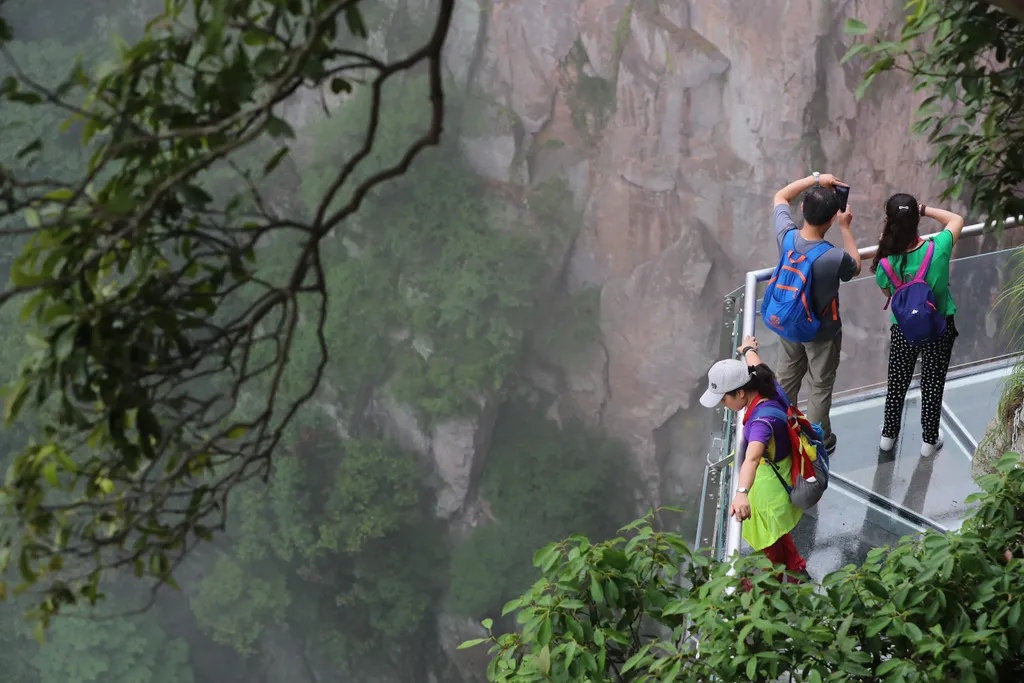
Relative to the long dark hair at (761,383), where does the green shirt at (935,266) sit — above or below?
above

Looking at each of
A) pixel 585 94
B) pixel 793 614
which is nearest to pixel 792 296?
pixel 793 614

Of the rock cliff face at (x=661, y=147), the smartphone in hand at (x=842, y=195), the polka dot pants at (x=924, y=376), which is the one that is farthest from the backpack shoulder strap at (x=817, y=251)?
the rock cliff face at (x=661, y=147)

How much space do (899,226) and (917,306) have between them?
28cm

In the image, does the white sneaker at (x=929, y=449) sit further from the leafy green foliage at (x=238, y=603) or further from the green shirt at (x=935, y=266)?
the leafy green foliage at (x=238, y=603)

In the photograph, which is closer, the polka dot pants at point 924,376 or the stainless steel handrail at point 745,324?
the stainless steel handrail at point 745,324

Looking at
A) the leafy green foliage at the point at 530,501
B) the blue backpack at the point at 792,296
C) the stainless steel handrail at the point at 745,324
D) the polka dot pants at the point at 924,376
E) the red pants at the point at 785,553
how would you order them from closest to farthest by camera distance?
the red pants at the point at 785,553 < the stainless steel handrail at the point at 745,324 < the blue backpack at the point at 792,296 < the polka dot pants at the point at 924,376 < the leafy green foliage at the point at 530,501

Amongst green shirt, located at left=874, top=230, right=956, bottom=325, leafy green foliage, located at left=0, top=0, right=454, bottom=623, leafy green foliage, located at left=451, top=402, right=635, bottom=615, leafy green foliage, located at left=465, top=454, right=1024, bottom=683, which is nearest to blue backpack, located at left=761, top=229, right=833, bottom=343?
green shirt, located at left=874, top=230, right=956, bottom=325

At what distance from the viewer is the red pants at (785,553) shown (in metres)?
2.66

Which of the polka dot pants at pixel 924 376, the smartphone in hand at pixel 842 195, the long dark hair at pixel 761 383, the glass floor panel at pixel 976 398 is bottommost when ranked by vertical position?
the glass floor panel at pixel 976 398

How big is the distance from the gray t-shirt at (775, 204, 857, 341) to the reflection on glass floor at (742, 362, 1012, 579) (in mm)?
521

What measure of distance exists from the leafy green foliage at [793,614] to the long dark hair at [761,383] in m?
0.56

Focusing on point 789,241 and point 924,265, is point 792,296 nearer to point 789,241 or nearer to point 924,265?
point 789,241

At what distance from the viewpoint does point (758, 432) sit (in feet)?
8.12

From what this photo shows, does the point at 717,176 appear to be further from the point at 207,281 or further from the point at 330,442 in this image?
the point at 207,281
